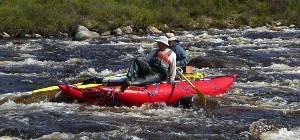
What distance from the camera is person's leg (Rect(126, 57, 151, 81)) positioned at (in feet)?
34.0

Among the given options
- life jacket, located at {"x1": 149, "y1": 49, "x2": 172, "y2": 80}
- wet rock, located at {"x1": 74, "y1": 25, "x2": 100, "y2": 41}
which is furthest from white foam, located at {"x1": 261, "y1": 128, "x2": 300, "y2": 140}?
wet rock, located at {"x1": 74, "y1": 25, "x2": 100, "y2": 41}

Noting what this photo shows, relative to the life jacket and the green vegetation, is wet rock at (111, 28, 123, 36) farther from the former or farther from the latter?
the life jacket

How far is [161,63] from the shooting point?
10562 millimetres

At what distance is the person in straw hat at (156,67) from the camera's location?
10.4 m

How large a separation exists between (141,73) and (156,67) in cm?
37

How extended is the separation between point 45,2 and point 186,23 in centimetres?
947

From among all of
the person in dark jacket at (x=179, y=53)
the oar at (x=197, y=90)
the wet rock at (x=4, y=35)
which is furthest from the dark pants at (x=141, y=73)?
the wet rock at (x=4, y=35)

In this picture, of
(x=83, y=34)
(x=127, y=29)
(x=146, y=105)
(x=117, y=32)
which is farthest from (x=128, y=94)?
(x=127, y=29)

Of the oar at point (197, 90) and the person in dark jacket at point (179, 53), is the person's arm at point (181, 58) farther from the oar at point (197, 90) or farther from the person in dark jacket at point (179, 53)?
the oar at point (197, 90)

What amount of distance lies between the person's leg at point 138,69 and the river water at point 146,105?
Answer: 0.74m

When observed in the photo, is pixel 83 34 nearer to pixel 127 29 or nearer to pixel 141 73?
pixel 127 29

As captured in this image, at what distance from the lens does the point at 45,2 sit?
33625mm

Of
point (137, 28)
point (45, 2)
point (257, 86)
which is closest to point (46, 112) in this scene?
point (257, 86)

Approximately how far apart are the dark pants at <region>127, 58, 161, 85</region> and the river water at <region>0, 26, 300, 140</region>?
0.60 metres
